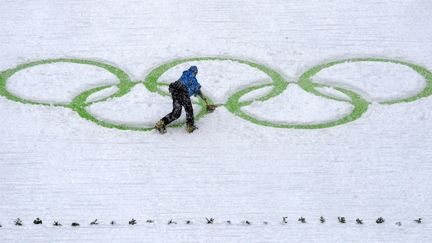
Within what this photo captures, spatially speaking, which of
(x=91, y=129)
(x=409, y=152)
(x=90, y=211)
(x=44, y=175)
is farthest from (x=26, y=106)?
(x=409, y=152)

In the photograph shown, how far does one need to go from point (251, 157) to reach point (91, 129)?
2267 mm

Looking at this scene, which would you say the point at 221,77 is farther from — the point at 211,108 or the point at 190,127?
the point at 190,127

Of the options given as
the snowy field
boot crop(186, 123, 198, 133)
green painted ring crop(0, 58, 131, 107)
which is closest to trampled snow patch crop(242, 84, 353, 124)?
the snowy field

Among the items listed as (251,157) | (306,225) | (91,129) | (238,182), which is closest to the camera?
(306,225)

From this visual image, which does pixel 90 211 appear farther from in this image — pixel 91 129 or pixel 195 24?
pixel 195 24

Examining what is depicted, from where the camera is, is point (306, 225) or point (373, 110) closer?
point (306, 225)

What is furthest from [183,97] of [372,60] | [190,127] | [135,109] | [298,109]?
[372,60]

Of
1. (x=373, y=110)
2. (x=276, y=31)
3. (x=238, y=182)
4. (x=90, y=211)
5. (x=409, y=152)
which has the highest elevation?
(x=276, y=31)

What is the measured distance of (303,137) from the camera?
28.8 feet

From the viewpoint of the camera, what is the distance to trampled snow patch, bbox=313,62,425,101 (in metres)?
9.80

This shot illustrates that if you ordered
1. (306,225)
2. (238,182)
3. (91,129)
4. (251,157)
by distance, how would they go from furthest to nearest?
(91,129) < (251,157) < (238,182) < (306,225)

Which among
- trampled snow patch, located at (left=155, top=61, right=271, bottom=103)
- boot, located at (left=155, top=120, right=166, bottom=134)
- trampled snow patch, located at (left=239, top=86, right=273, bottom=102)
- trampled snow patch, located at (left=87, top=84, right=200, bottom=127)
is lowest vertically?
boot, located at (left=155, top=120, right=166, bottom=134)

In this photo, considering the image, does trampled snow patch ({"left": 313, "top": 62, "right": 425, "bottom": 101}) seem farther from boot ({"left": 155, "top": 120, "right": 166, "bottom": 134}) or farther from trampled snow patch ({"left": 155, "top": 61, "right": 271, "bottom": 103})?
boot ({"left": 155, "top": 120, "right": 166, "bottom": 134})

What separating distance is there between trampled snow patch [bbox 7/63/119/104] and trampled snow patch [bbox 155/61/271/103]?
107 centimetres
